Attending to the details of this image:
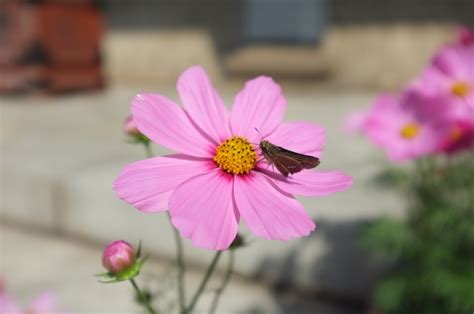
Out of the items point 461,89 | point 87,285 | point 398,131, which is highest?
point 461,89

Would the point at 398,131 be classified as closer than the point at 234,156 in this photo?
No

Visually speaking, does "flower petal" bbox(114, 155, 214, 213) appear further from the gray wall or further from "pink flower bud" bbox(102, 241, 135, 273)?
the gray wall

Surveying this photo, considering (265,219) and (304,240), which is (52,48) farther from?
(265,219)

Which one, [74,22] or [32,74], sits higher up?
[74,22]

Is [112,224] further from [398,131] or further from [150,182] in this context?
[150,182]

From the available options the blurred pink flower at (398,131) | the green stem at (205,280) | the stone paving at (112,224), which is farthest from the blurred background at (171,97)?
the blurred pink flower at (398,131)

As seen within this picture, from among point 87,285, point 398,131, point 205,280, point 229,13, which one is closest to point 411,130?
point 398,131

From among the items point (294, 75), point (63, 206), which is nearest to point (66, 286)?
point (63, 206)
